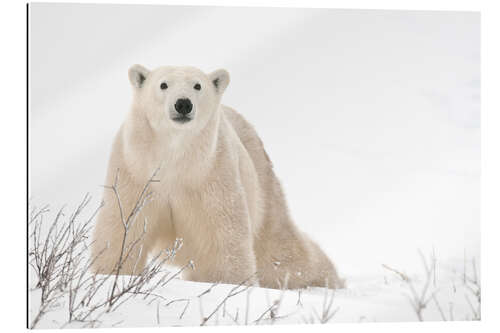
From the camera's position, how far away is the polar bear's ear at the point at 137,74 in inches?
222

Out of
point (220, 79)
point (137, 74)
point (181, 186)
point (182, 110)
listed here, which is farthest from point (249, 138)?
point (137, 74)

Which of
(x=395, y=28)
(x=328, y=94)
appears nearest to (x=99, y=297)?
(x=328, y=94)

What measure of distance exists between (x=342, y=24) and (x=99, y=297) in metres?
2.97

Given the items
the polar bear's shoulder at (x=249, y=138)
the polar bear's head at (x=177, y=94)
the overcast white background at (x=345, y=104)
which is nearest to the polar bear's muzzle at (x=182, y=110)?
the polar bear's head at (x=177, y=94)

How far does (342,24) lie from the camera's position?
6309 mm

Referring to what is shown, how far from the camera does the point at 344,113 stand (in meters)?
6.30

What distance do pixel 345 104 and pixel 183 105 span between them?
5.09ft

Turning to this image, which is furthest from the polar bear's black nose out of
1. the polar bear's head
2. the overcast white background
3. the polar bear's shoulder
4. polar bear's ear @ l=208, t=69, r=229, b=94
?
the polar bear's shoulder

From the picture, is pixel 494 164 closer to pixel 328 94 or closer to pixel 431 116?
pixel 431 116

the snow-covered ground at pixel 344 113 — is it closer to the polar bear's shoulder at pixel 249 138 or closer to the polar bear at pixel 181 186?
the polar bear's shoulder at pixel 249 138

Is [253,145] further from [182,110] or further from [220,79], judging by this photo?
[182,110]

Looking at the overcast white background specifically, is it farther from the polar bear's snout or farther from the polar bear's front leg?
the polar bear's front leg

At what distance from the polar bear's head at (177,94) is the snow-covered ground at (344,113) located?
252 millimetres

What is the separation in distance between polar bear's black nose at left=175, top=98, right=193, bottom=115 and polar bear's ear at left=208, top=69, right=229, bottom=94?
1.22 ft
